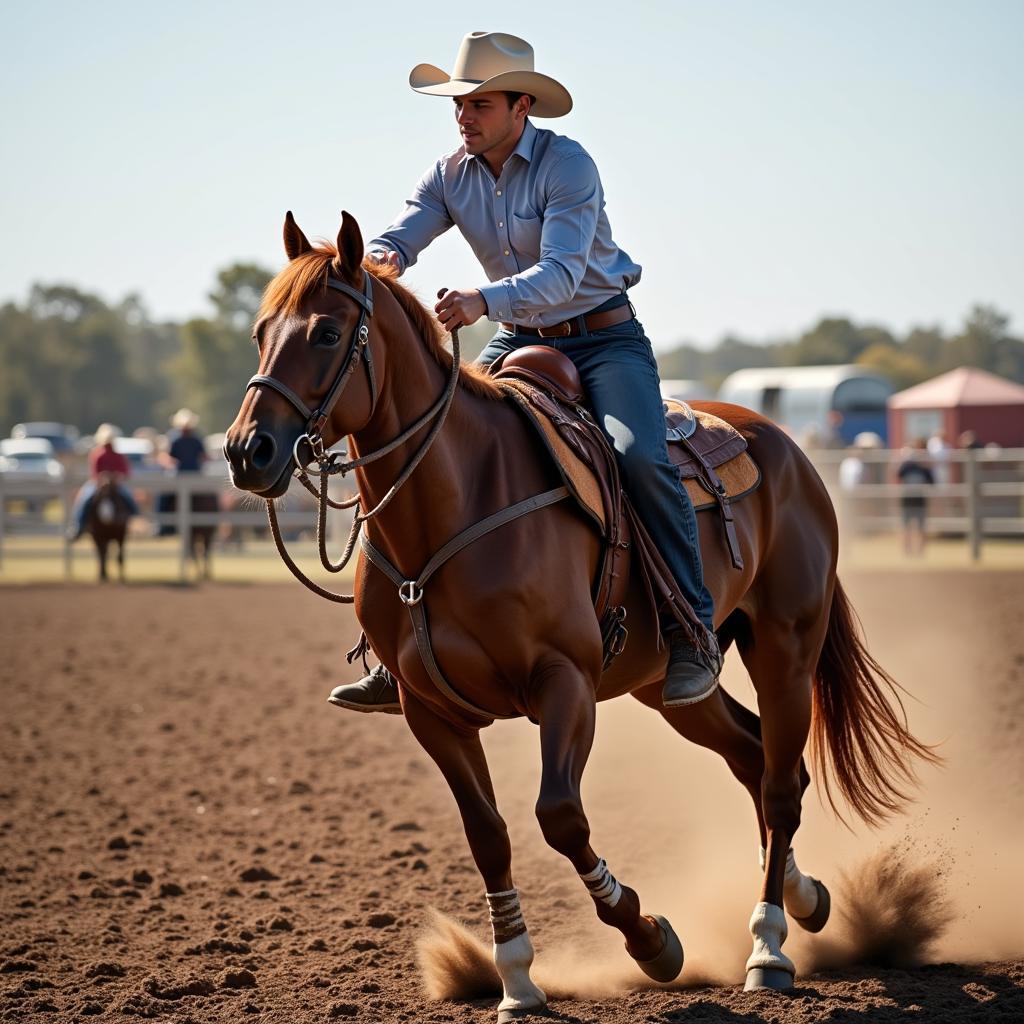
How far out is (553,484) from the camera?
4.45m

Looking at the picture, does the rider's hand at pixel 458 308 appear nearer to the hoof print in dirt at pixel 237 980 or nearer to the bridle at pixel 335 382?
the bridle at pixel 335 382

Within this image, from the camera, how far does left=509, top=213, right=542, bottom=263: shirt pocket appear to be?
4.73 meters

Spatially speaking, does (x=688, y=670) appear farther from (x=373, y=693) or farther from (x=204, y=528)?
(x=204, y=528)

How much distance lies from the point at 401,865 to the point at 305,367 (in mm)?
3582

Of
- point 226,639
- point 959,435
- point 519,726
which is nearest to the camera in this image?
point 519,726

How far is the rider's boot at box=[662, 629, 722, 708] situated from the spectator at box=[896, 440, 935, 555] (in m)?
17.5

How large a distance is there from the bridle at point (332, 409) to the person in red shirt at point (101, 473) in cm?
1568

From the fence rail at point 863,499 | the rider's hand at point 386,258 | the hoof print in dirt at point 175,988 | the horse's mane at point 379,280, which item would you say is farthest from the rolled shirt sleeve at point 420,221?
the fence rail at point 863,499

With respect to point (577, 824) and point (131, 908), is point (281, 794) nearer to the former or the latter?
point (131, 908)

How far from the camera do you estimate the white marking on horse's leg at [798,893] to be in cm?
534

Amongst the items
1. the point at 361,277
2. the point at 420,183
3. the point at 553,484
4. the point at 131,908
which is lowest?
the point at 131,908

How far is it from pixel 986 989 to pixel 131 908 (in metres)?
3.54

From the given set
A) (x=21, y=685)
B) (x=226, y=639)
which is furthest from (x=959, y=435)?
(x=21, y=685)

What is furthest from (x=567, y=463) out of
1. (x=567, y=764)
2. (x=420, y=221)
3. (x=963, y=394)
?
(x=963, y=394)
